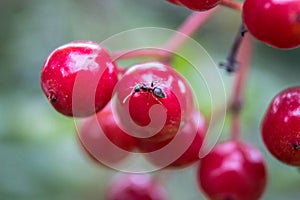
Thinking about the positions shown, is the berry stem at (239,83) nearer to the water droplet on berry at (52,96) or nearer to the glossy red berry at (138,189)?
the glossy red berry at (138,189)

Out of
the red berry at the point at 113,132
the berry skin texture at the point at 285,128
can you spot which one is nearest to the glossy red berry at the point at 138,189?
the red berry at the point at 113,132

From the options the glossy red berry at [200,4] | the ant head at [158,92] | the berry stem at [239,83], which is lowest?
the berry stem at [239,83]

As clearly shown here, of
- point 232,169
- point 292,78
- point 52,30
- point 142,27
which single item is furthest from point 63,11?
point 232,169

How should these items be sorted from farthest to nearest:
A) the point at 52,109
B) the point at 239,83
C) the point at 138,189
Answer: the point at 52,109
the point at 138,189
the point at 239,83

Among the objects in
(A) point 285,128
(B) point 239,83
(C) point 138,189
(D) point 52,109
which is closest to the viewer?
(A) point 285,128

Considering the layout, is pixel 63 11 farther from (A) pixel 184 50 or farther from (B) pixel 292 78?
(B) pixel 292 78

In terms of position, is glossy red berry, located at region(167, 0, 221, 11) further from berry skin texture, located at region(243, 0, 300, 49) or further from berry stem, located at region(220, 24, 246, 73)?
berry stem, located at region(220, 24, 246, 73)

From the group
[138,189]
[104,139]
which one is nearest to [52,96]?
[104,139]

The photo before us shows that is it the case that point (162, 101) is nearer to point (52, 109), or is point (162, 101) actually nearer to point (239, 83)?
point (239, 83)
